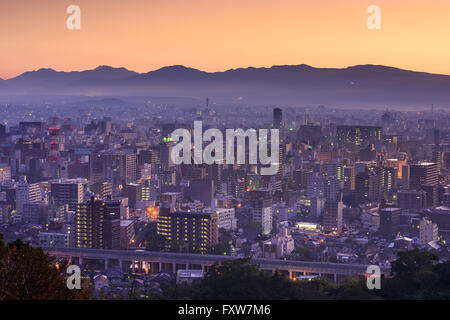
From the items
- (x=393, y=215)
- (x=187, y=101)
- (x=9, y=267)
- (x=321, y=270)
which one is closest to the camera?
(x=9, y=267)

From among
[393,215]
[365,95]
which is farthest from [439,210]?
[365,95]

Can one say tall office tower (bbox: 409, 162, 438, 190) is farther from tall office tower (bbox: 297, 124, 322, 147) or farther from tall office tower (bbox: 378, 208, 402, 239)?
tall office tower (bbox: 297, 124, 322, 147)

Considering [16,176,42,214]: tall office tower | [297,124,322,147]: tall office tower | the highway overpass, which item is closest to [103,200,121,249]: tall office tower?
the highway overpass

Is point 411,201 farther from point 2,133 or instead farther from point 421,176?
point 2,133

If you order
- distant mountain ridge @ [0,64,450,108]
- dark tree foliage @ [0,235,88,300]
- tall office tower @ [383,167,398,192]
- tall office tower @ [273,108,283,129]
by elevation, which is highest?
distant mountain ridge @ [0,64,450,108]

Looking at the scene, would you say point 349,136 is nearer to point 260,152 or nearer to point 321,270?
point 260,152

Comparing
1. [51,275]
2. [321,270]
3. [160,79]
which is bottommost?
[321,270]
